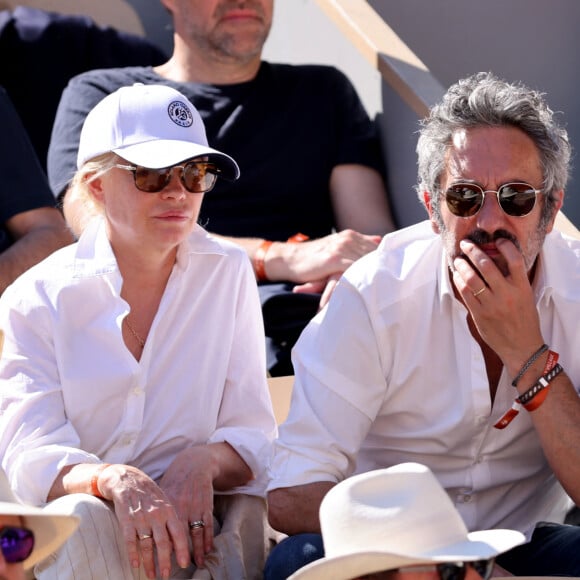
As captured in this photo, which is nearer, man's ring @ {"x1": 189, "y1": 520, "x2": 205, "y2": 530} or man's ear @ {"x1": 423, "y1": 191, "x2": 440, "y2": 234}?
man's ring @ {"x1": 189, "y1": 520, "x2": 205, "y2": 530}

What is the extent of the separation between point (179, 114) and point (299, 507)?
3.34 ft

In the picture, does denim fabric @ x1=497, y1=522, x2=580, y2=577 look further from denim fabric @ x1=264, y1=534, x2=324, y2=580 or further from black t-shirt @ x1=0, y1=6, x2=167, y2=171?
black t-shirt @ x1=0, y1=6, x2=167, y2=171

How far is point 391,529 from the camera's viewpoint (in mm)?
2041

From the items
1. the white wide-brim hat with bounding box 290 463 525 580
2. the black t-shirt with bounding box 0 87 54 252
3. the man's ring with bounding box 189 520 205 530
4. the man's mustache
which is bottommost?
the man's ring with bounding box 189 520 205 530

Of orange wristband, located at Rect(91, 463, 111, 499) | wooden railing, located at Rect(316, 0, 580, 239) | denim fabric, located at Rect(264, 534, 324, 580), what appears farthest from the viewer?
wooden railing, located at Rect(316, 0, 580, 239)

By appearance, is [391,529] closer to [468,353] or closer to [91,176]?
[468,353]

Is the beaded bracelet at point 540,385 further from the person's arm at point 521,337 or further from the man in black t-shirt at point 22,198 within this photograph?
the man in black t-shirt at point 22,198

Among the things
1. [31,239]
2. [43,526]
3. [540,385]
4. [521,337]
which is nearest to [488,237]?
[521,337]

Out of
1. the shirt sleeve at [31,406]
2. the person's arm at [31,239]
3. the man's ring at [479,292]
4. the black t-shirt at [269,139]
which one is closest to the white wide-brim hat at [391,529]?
the man's ring at [479,292]

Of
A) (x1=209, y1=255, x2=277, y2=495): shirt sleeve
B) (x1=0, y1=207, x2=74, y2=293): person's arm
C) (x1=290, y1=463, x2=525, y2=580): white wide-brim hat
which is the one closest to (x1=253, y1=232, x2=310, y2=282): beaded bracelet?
(x1=0, y1=207, x2=74, y2=293): person's arm

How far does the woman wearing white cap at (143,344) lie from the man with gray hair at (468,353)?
0.25m

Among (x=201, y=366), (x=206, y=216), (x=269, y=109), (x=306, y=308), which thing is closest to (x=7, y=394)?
(x=201, y=366)

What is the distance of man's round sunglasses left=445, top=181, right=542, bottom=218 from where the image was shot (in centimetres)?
278

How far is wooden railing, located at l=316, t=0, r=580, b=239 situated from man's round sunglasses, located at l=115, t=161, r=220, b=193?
1304 millimetres
